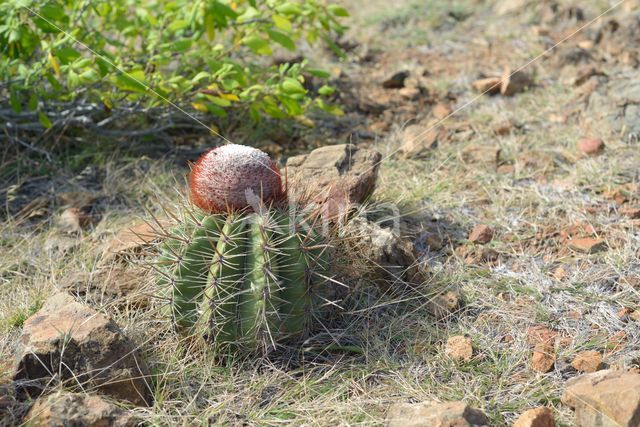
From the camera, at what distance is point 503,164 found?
3.88 meters

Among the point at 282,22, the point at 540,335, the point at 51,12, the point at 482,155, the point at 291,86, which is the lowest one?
the point at 540,335

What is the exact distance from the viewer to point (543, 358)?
2467 millimetres

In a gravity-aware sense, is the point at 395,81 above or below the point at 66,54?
below

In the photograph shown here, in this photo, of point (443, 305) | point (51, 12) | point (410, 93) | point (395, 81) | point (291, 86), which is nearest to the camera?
point (443, 305)

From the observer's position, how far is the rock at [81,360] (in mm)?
2279

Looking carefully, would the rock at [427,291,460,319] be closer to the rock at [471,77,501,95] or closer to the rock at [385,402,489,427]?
the rock at [385,402,489,427]

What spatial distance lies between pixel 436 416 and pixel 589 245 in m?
1.28

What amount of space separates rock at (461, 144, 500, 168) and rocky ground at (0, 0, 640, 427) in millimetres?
11

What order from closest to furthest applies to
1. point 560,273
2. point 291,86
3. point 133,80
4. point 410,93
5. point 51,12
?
point 560,273
point 51,12
point 133,80
point 291,86
point 410,93

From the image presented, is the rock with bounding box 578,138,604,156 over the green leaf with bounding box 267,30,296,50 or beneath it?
beneath

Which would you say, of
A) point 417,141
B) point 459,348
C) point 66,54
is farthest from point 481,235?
point 66,54

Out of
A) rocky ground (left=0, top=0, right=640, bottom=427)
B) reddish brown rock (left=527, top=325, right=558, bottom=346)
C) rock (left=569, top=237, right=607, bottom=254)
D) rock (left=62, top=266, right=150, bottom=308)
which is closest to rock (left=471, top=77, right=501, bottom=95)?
rocky ground (left=0, top=0, right=640, bottom=427)

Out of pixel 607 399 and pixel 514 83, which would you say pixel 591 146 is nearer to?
pixel 514 83

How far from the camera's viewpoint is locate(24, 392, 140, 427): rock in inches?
82.7
